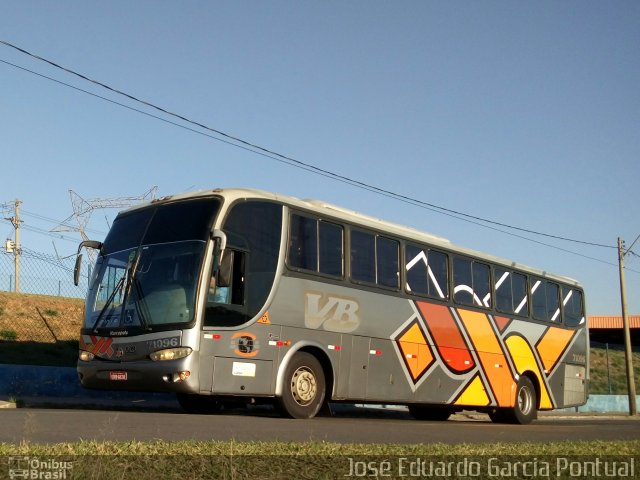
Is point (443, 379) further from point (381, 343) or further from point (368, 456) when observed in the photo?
point (368, 456)

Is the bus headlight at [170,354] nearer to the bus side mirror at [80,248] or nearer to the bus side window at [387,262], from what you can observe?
the bus side mirror at [80,248]

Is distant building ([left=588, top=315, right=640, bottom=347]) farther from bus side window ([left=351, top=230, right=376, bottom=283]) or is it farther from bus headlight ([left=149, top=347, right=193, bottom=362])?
bus headlight ([left=149, top=347, right=193, bottom=362])

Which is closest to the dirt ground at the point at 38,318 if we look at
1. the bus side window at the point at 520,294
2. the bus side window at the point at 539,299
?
the bus side window at the point at 520,294

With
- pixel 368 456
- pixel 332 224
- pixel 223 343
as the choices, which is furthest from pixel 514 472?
pixel 332 224

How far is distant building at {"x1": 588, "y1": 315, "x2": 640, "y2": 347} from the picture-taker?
64.2 m

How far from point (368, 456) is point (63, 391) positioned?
13761mm

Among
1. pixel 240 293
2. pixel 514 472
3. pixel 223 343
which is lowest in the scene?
pixel 514 472

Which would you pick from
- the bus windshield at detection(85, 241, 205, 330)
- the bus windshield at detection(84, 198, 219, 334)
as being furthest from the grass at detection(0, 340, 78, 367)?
the bus windshield at detection(85, 241, 205, 330)

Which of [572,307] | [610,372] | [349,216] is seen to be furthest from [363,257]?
[610,372]

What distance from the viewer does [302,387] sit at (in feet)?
44.2

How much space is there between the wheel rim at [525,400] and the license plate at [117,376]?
10264 mm

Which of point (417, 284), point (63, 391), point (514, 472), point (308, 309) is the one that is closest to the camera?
point (514, 472)

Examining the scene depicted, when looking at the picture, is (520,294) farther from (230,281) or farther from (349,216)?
(230,281)

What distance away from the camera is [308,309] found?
1359 centimetres
